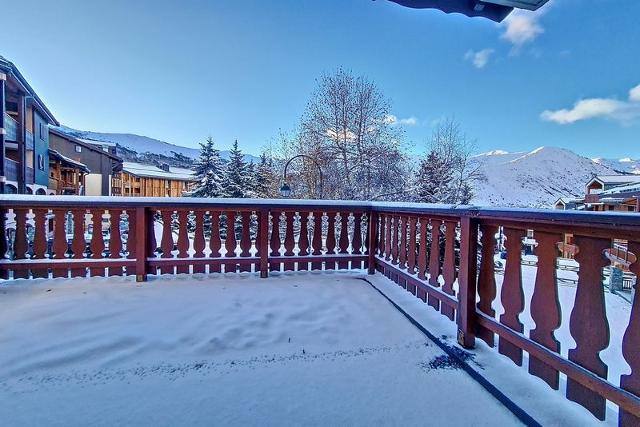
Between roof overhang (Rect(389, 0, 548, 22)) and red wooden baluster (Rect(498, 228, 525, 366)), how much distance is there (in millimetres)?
1255

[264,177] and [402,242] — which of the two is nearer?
[402,242]

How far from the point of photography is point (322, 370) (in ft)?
5.12

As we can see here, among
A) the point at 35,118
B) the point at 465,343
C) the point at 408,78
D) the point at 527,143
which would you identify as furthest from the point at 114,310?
the point at 527,143

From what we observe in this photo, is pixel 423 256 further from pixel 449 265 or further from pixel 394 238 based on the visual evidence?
pixel 394 238

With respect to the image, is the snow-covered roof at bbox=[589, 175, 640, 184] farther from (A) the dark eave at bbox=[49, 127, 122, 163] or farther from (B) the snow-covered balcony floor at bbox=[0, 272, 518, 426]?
(A) the dark eave at bbox=[49, 127, 122, 163]

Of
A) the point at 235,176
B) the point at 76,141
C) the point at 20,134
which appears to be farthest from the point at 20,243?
the point at 76,141

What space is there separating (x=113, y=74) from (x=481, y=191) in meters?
17.4

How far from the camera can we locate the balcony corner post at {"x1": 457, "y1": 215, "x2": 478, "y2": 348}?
1.79 meters

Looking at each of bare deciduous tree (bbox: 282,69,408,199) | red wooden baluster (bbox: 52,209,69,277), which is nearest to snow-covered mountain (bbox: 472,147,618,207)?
bare deciduous tree (bbox: 282,69,408,199)

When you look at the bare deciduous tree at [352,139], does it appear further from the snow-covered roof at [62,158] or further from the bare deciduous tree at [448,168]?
the snow-covered roof at [62,158]

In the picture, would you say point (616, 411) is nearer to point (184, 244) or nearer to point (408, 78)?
point (184, 244)

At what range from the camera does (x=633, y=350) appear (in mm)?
1038

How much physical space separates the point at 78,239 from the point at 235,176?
591 inches

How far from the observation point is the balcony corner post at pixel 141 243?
307 centimetres
